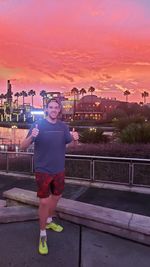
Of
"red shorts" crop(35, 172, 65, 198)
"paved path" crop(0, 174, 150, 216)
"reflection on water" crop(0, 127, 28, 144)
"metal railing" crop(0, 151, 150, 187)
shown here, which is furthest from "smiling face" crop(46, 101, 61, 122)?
Result: "reflection on water" crop(0, 127, 28, 144)

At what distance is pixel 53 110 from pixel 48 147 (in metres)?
0.45

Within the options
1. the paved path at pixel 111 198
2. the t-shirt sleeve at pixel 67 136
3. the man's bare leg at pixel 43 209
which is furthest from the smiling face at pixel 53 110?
the paved path at pixel 111 198

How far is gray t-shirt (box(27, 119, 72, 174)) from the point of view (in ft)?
A: 13.8

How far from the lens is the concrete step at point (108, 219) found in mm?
4598

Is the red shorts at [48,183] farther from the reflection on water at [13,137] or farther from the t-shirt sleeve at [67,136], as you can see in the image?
the reflection on water at [13,137]

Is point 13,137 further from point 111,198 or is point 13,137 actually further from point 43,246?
point 43,246

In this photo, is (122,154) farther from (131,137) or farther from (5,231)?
(5,231)

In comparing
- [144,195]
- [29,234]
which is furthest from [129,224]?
[144,195]

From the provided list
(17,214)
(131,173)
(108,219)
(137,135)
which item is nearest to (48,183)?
(108,219)

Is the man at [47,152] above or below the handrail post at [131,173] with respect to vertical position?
above

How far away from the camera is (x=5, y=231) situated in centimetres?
491

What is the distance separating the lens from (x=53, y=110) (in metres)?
4.27

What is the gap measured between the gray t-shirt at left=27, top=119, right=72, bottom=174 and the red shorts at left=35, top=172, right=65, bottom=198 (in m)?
0.06

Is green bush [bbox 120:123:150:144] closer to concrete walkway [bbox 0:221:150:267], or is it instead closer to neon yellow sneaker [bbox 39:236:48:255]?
concrete walkway [bbox 0:221:150:267]
